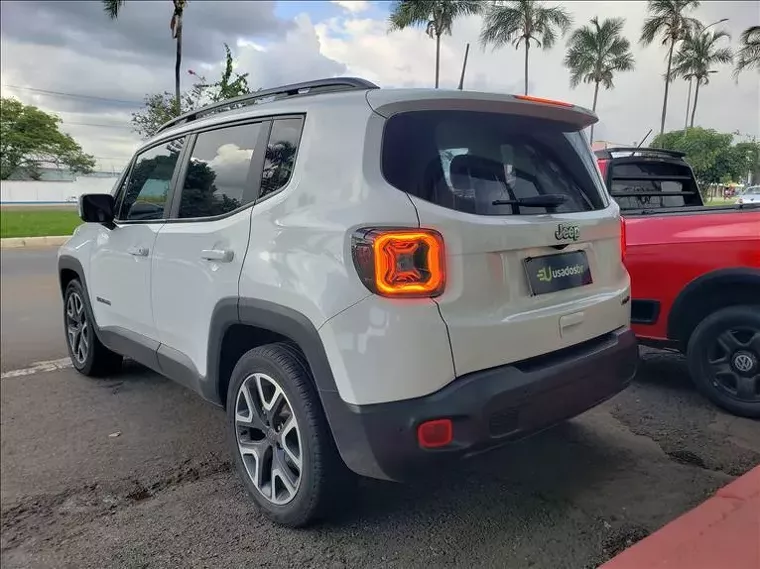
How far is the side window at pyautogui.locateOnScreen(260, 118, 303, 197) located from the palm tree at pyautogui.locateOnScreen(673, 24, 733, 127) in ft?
7.69

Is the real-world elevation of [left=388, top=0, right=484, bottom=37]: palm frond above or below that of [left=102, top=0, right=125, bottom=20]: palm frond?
below

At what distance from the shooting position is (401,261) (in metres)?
2.11

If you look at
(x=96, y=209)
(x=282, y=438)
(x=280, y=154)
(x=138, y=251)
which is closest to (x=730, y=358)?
(x=282, y=438)

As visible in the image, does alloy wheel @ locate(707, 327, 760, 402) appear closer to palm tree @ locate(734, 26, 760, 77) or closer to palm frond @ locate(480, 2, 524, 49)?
palm tree @ locate(734, 26, 760, 77)

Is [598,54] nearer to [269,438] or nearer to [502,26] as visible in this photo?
[502,26]

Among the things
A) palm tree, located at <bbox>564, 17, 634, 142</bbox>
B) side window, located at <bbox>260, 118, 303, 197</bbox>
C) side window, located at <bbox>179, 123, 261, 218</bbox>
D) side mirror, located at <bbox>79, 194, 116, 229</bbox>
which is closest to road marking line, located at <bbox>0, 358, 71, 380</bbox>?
side mirror, located at <bbox>79, 194, 116, 229</bbox>

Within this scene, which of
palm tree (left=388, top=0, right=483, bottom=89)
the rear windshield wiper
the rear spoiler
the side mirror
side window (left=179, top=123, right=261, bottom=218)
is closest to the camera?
the rear spoiler

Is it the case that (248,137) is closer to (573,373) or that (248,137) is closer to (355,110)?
(355,110)

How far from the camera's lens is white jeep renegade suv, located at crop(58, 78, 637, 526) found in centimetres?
212

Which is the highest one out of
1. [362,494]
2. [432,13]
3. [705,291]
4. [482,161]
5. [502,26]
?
[432,13]

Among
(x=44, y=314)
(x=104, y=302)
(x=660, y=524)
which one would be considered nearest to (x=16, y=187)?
(x=44, y=314)

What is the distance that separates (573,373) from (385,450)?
90 cm

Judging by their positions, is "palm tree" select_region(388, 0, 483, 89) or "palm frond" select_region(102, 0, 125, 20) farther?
"palm frond" select_region(102, 0, 125, 20)

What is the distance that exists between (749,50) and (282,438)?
113 inches
